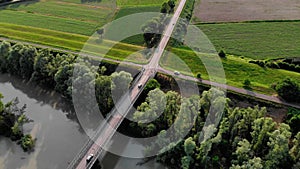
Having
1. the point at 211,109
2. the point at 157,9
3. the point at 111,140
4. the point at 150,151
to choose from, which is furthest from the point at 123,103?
the point at 157,9

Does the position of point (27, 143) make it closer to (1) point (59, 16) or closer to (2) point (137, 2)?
(1) point (59, 16)

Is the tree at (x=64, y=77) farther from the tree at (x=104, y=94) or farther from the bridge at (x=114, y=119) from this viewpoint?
the bridge at (x=114, y=119)

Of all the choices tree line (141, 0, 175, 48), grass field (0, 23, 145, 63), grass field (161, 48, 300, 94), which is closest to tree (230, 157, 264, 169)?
grass field (161, 48, 300, 94)

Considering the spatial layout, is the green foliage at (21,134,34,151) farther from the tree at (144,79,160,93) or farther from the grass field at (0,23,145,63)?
the grass field at (0,23,145,63)

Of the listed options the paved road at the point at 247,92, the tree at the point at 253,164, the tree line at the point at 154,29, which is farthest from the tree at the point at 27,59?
the tree at the point at 253,164

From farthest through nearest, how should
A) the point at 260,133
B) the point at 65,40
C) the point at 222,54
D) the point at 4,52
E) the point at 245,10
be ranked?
the point at 245,10, the point at 65,40, the point at 222,54, the point at 4,52, the point at 260,133

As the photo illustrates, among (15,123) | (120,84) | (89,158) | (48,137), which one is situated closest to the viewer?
(89,158)

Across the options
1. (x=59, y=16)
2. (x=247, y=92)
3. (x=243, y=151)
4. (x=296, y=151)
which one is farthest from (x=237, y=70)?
(x=59, y=16)
